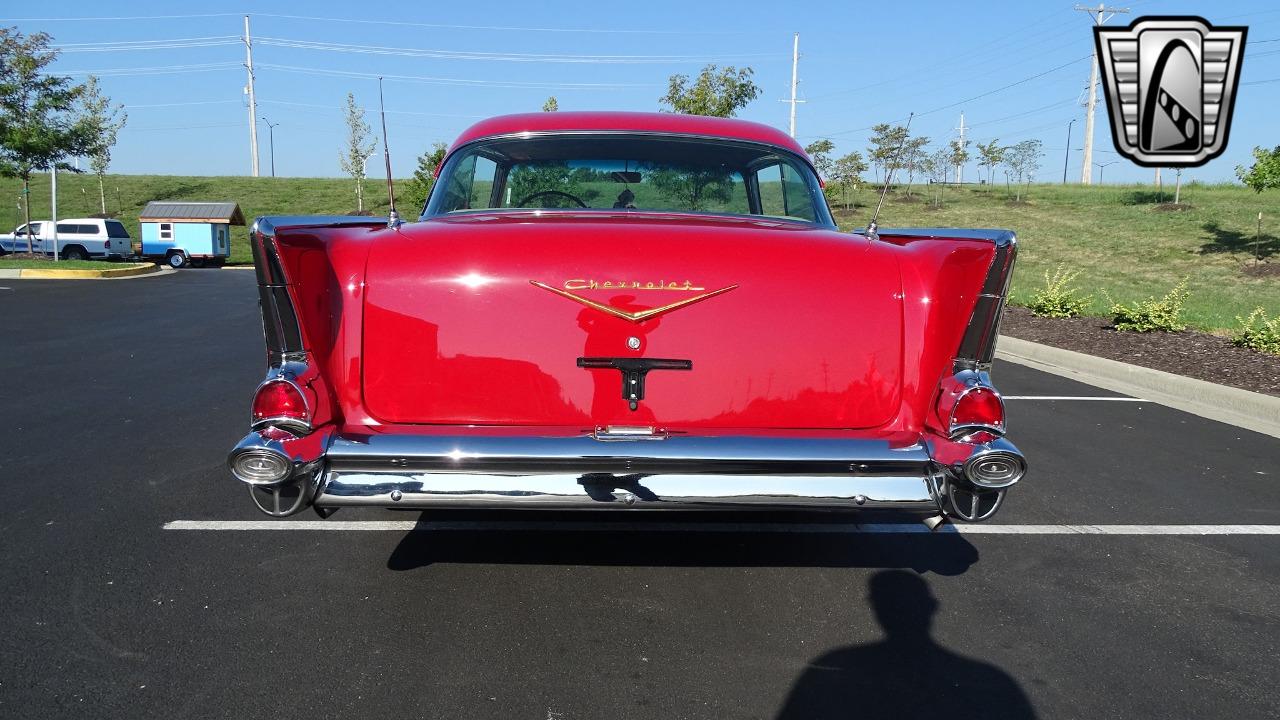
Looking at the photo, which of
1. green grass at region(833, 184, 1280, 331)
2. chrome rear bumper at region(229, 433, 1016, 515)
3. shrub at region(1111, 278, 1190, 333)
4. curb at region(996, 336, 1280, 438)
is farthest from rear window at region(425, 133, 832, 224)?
shrub at region(1111, 278, 1190, 333)

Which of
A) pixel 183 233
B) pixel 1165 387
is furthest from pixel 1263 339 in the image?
pixel 183 233

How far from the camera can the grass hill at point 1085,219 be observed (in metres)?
19.5

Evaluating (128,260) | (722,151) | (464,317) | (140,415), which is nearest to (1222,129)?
(722,151)

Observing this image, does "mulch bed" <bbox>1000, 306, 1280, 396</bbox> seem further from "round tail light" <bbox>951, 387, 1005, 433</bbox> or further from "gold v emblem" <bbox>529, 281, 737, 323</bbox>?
"gold v emblem" <bbox>529, 281, 737, 323</bbox>

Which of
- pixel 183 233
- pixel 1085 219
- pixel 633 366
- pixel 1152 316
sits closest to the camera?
pixel 633 366

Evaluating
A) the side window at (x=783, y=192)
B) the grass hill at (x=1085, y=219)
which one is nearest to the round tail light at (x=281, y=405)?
the side window at (x=783, y=192)

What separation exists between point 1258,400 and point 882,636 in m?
5.45

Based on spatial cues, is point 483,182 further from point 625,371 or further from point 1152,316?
point 1152,316

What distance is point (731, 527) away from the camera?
4.36 meters

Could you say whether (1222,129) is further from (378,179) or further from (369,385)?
(378,179)

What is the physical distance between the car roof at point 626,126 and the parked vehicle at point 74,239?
30.4 metres

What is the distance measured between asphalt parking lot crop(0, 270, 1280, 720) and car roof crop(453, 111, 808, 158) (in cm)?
190

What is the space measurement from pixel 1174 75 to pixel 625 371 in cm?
1019

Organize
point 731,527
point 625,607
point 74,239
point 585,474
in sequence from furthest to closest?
point 74,239 → point 731,527 → point 625,607 → point 585,474
